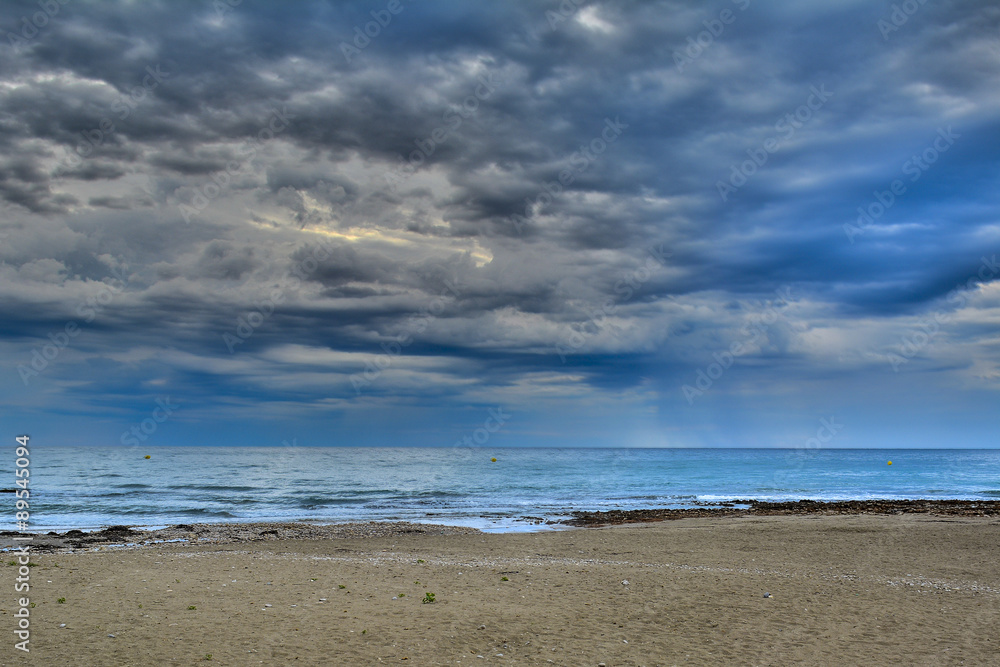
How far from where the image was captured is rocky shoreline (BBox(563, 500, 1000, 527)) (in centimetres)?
3244

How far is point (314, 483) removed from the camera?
65125 millimetres

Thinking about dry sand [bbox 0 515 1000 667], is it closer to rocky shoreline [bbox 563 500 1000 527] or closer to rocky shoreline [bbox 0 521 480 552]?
rocky shoreline [bbox 0 521 480 552]

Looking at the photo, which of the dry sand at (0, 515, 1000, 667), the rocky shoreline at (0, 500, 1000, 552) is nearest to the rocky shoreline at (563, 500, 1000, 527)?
the rocky shoreline at (0, 500, 1000, 552)

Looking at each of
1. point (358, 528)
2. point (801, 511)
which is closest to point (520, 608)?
point (358, 528)

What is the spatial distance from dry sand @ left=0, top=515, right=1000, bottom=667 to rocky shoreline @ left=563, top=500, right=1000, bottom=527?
1299 centimetres

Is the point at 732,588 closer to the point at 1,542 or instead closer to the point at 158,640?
the point at 158,640

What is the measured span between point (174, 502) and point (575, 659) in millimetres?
41953

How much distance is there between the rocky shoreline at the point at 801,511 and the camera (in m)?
32.4

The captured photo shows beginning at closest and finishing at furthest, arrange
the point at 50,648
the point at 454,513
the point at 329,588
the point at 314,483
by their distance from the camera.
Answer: the point at 50,648 → the point at 329,588 → the point at 454,513 → the point at 314,483

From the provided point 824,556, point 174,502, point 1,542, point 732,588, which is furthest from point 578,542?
point 174,502

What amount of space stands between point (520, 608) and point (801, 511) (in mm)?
28553

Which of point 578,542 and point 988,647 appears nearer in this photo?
point 988,647

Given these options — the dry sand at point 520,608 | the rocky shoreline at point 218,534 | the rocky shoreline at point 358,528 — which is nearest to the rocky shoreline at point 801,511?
the rocky shoreline at point 358,528

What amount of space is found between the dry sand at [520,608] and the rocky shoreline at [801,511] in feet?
42.6
